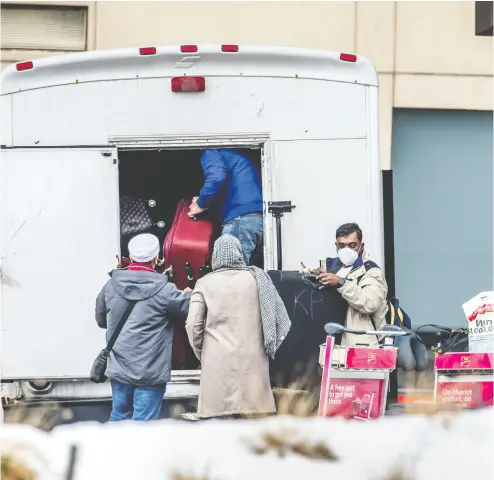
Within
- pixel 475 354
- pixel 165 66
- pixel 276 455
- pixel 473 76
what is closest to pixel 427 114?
pixel 473 76

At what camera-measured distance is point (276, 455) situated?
486 cm

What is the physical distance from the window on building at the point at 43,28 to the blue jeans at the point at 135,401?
6.27 metres

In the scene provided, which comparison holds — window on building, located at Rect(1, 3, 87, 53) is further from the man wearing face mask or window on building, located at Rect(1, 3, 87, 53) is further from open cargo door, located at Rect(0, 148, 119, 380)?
the man wearing face mask

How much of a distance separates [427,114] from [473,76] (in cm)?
64

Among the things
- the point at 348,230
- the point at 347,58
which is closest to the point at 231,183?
the point at 348,230

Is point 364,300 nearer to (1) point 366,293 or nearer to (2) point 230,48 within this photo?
(1) point 366,293

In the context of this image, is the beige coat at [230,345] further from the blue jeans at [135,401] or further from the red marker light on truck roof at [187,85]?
the red marker light on truck roof at [187,85]

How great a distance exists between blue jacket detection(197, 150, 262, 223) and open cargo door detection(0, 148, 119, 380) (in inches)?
29.0

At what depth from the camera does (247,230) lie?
25.2 feet

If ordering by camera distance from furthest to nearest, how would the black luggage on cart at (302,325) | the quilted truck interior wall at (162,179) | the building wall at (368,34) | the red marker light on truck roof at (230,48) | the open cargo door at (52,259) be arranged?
the building wall at (368,34) → the quilted truck interior wall at (162,179) → the red marker light on truck roof at (230,48) → the open cargo door at (52,259) → the black luggage on cart at (302,325)

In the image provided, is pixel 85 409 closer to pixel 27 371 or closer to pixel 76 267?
pixel 27 371

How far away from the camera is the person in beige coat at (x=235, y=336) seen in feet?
20.8

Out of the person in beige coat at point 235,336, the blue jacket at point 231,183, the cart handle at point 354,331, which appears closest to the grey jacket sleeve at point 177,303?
the person in beige coat at point 235,336

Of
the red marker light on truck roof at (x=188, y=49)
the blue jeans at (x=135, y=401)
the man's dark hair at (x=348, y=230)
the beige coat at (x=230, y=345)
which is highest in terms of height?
the red marker light on truck roof at (x=188, y=49)
